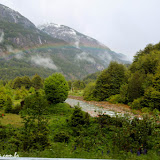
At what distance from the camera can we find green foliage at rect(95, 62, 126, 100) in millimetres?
26422

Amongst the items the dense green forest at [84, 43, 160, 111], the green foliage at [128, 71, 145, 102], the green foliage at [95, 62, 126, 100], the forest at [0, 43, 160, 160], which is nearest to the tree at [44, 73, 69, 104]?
the forest at [0, 43, 160, 160]

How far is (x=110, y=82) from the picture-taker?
26906 mm

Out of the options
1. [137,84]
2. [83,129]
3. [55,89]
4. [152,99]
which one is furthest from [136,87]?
[83,129]

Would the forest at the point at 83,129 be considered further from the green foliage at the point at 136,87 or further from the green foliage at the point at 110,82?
the green foliage at the point at 110,82

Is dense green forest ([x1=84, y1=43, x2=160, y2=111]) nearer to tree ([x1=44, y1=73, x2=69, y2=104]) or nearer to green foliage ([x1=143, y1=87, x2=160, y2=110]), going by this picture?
green foliage ([x1=143, y1=87, x2=160, y2=110])

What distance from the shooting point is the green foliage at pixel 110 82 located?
86.7 feet

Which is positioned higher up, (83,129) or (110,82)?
(110,82)

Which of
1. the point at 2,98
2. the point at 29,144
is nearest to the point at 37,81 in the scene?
the point at 2,98

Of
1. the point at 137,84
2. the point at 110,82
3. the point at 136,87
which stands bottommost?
the point at 136,87

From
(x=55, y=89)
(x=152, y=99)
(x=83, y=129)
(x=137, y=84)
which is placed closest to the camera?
(x=83, y=129)

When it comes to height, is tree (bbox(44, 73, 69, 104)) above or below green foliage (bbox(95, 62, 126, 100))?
below

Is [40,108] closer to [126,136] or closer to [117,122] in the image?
[126,136]

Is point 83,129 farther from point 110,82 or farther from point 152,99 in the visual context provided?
point 110,82

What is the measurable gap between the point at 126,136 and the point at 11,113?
50.6ft
